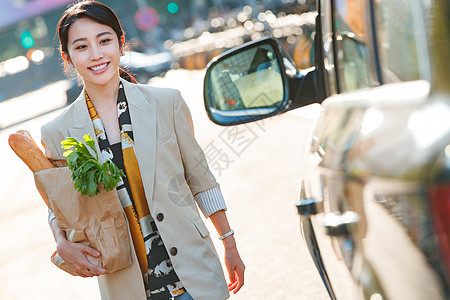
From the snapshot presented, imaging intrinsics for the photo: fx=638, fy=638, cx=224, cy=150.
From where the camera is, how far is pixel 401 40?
1.45 metres

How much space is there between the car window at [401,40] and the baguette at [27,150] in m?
1.23

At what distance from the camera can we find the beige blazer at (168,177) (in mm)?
2248

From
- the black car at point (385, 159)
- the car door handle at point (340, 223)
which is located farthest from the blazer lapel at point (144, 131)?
the car door handle at point (340, 223)

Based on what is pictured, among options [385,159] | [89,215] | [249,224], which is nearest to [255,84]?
[89,215]

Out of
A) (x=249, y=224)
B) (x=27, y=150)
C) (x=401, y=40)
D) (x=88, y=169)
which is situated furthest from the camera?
(x=249, y=224)

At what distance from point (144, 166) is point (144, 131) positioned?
134mm

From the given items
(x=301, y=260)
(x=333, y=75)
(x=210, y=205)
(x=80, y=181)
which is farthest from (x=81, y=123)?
(x=301, y=260)

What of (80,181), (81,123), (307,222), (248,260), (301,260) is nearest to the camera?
(307,222)

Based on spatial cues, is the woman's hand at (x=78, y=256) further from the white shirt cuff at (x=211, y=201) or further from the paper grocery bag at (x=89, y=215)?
the white shirt cuff at (x=211, y=201)

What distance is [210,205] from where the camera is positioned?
2.42 m

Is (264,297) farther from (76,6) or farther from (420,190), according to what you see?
(420,190)

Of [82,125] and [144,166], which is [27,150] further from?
[144,166]

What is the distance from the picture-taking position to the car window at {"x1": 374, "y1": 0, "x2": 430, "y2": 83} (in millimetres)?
1310

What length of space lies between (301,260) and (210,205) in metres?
2.41
